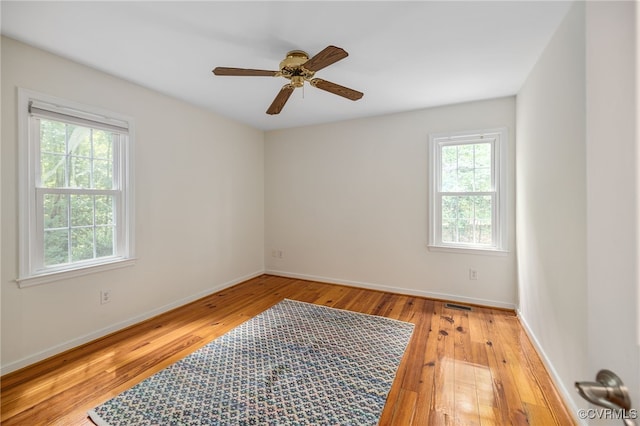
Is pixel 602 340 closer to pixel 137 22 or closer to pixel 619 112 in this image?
pixel 619 112

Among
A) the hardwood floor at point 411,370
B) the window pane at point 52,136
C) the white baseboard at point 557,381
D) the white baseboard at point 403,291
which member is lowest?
the hardwood floor at point 411,370

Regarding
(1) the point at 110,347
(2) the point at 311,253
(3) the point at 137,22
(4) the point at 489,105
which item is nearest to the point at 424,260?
(2) the point at 311,253

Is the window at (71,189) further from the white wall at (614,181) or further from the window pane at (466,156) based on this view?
the window pane at (466,156)

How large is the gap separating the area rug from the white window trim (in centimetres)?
129

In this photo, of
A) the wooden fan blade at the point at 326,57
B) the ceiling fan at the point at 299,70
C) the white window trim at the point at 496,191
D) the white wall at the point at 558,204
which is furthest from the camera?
the white window trim at the point at 496,191

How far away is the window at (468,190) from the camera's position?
320cm

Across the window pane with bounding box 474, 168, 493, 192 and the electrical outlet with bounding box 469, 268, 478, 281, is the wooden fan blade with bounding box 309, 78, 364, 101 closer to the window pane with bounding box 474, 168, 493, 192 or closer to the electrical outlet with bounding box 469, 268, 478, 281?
the window pane with bounding box 474, 168, 493, 192

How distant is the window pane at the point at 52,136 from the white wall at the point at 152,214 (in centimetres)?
19

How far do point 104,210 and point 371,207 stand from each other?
308cm

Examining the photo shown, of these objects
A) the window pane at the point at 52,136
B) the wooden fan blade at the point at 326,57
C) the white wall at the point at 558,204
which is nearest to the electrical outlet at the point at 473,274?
the white wall at the point at 558,204

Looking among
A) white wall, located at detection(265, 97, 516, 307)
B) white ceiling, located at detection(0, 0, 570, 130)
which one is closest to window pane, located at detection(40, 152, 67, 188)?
white ceiling, located at detection(0, 0, 570, 130)

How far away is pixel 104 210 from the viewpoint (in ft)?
8.57

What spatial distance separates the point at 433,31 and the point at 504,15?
1.39 ft

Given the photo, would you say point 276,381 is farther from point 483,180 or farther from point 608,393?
point 483,180
